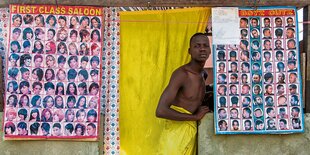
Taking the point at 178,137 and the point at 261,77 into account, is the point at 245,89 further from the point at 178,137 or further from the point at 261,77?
the point at 178,137

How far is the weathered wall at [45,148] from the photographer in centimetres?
533

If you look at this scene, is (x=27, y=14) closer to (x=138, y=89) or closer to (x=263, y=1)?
(x=138, y=89)

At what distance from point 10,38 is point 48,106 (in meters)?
0.88

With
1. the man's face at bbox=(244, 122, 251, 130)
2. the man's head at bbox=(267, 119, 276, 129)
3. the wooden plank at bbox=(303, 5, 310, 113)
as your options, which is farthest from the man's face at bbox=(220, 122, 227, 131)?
the wooden plank at bbox=(303, 5, 310, 113)

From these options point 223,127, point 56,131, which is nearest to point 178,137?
point 223,127

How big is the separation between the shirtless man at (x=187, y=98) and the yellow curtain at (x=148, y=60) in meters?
0.38

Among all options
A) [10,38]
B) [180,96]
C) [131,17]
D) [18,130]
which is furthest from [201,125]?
[10,38]

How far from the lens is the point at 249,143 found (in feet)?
17.8

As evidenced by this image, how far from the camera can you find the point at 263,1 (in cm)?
555

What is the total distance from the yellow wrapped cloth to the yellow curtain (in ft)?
1.13

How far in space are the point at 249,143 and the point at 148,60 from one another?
1.53 meters

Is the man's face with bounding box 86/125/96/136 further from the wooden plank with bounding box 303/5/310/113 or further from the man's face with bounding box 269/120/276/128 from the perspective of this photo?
the wooden plank with bounding box 303/5/310/113

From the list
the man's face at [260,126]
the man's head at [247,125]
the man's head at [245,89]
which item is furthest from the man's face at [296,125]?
the man's head at [245,89]

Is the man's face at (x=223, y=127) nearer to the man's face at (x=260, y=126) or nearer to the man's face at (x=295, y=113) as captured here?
the man's face at (x=260, y=126)
